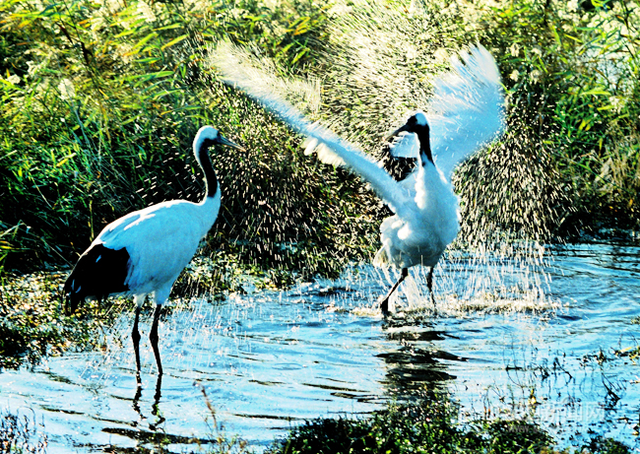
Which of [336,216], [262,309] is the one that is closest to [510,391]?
[262,309]

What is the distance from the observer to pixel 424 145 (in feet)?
24.0

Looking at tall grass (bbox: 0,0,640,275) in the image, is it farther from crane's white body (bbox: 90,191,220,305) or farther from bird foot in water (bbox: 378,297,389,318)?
crane's white body (bbox: 90,191,220,305)

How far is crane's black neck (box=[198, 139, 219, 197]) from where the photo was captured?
648cm

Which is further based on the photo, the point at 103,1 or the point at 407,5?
the point at 407,5

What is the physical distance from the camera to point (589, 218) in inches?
394

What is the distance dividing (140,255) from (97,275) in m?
0.34

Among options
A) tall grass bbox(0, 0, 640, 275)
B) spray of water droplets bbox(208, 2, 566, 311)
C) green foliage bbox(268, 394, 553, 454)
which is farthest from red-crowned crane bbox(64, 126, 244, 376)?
spray of water droplets bbox(208, 2, 566, 311)

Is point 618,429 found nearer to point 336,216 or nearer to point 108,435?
point 108,435

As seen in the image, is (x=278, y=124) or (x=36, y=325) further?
(x=278, y=124)

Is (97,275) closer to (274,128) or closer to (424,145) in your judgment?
(424,145)

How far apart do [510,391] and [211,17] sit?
5.99 meters

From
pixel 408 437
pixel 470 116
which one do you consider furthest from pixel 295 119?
pixel 408 437

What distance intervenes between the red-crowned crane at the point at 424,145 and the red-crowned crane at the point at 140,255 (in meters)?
1.08

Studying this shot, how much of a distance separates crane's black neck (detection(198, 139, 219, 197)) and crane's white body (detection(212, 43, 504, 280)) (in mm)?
586
